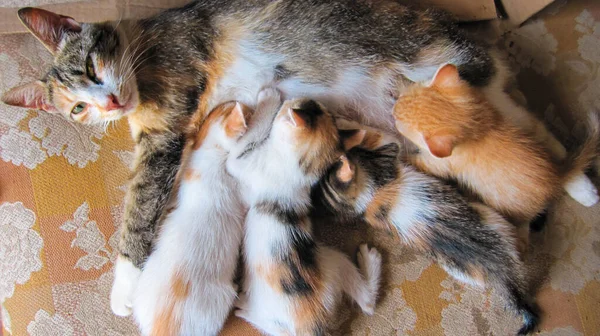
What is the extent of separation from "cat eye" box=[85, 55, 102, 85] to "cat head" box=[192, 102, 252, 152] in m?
0.32

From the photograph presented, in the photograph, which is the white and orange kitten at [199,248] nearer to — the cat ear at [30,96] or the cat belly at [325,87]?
the cat belly at [325,87]

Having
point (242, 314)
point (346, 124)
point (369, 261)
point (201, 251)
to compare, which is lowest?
point (242, 314)

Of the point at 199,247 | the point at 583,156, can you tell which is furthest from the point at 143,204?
the point at 583,156

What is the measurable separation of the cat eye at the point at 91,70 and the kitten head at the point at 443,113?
835 mm

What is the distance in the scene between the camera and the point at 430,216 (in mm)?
1342

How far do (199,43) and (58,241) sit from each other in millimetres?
761

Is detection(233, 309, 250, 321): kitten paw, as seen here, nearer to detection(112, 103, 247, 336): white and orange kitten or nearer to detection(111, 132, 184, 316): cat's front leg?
detection(112, 103, 247, 336): white and orange kitten

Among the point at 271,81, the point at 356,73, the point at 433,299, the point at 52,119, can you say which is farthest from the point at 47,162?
the point at 433,299

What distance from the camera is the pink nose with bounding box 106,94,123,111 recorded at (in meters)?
1.28

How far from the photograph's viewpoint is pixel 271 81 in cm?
149

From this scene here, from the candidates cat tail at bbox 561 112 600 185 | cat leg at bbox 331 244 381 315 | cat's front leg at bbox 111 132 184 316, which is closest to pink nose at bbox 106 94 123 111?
cat's front leg at bbox 111 132 184 316

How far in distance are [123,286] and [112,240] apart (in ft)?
0.55

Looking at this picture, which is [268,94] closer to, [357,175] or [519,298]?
[357,175]

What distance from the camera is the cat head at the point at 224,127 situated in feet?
4.59
